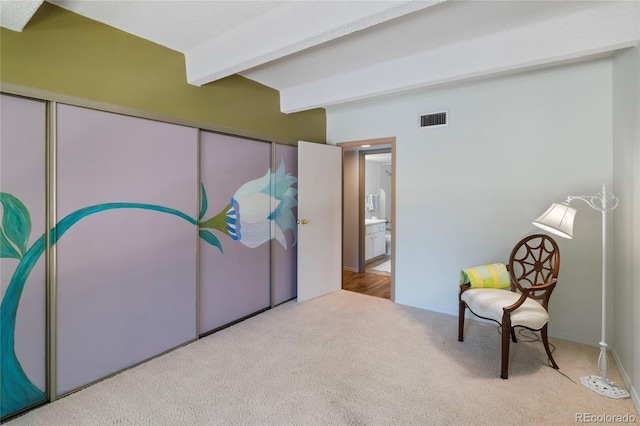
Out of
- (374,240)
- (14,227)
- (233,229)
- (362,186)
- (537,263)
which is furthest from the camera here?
(374,240)

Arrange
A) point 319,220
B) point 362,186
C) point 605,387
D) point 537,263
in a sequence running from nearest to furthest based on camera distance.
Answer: point 605,387 → point 537,263 → point 319,220 → point 362,186

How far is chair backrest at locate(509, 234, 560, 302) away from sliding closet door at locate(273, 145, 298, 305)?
7.71ft

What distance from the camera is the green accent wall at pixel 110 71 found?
1.86m

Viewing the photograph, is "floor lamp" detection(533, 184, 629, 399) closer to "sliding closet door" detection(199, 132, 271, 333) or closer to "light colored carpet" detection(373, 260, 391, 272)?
"sliding closet door" detection(199, 132, 271, 333)

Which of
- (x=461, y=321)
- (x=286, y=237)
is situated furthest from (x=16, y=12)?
(x=461, y=321)

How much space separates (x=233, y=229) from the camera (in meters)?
3.17

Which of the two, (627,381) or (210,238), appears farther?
(210,238)

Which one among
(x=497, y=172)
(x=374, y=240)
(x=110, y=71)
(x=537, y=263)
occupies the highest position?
(x=110, y=71)

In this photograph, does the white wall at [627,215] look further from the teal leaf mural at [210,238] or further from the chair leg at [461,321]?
the teal leaf mural at [210,238]

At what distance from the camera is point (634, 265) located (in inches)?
79.7

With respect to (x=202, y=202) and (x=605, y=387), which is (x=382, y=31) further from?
(x=605, y=387)

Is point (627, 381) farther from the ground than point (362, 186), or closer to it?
closer to it

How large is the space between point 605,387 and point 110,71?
4052mm

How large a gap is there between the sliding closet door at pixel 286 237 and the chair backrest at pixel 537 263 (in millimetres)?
2351
